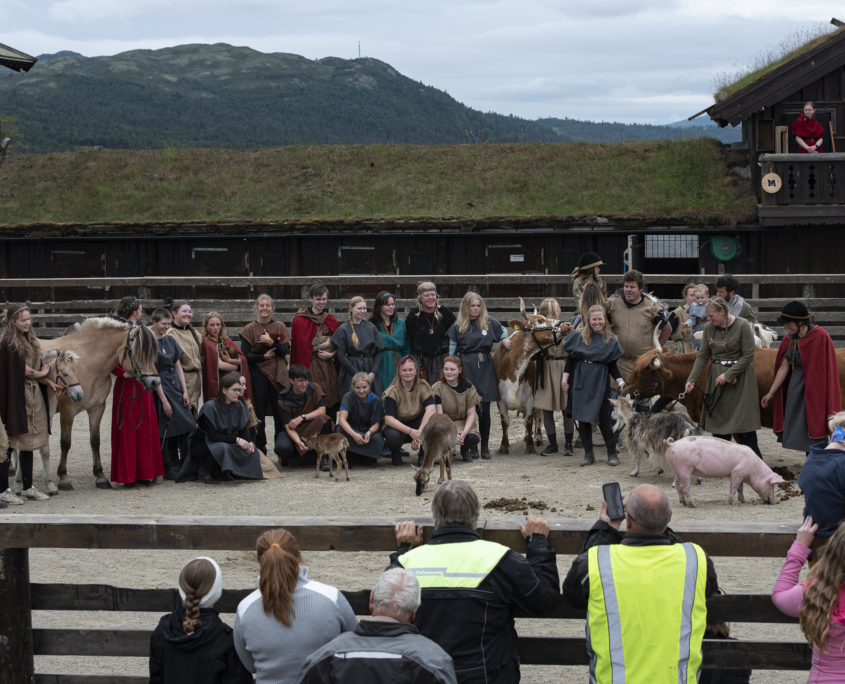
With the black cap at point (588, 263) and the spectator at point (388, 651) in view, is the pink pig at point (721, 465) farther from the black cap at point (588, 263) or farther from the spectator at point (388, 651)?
the spectator at point (388, 651)

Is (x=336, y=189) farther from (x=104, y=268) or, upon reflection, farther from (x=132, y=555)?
(x=132, y=555)

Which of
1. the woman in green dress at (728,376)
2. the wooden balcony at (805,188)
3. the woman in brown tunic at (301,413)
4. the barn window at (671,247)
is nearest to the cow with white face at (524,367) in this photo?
the woman in green dress at (728,376)

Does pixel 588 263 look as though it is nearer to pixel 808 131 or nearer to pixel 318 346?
pixel 318 346

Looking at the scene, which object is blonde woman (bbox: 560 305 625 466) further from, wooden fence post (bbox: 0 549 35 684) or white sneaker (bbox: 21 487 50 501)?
wooden fence post (bbox: 0 549 35 684)

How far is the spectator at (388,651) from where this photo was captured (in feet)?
9.20

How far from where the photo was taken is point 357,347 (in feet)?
32.6

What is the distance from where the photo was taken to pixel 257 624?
10.8ft

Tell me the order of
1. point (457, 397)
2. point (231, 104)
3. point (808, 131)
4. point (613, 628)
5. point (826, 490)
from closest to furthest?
point (613, 628)
point (826, 490)
point (457, 397)
point (808, 131)
point (231, 104)

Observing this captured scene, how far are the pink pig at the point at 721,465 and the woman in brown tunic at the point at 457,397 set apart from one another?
8.42 ft

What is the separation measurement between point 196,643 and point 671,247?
19.1 metres

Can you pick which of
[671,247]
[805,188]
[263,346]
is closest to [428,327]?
[263,346]

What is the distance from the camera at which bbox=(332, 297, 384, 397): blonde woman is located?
9.95 metres

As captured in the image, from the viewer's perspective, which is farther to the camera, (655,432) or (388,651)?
(655,432)

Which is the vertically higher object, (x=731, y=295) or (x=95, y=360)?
(x=731, y=295)
